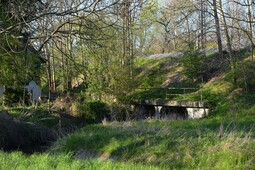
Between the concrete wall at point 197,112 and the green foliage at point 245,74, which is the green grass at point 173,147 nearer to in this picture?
the concrete wall at point 197,112

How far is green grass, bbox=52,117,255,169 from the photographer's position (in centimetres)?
1009

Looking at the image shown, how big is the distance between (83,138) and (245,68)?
1329 cm

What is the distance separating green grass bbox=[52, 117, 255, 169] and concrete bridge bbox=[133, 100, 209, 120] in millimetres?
10276

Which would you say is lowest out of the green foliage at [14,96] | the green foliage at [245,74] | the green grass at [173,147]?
the green grass at [173,147]

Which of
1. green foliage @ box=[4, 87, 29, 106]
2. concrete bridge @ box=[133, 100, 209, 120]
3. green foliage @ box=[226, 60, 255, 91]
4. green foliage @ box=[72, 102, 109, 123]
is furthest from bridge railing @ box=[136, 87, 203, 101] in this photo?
green foliage @ box=[4, 87, 29, 106]

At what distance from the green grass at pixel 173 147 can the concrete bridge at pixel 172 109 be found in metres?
10.3

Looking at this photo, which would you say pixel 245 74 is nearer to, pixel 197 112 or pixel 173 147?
pixel 197 112

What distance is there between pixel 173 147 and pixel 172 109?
15.7 meters

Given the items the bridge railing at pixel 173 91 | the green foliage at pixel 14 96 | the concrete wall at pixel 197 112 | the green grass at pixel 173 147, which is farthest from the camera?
the bridge railing at pixel 173 91

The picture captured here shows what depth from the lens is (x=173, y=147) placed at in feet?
38.9

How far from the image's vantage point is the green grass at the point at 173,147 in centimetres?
1009

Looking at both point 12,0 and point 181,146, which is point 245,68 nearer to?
point 181,146

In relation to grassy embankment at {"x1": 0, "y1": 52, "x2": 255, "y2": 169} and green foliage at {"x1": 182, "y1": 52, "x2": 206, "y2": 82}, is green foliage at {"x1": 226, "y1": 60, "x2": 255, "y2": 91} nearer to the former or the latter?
green foliage at {"x1": 182, "y1": 52, "x2": 206, "y2": 82}

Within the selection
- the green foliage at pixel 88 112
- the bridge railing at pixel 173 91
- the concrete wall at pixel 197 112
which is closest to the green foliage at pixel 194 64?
the bridge railing at pixel 173 91
